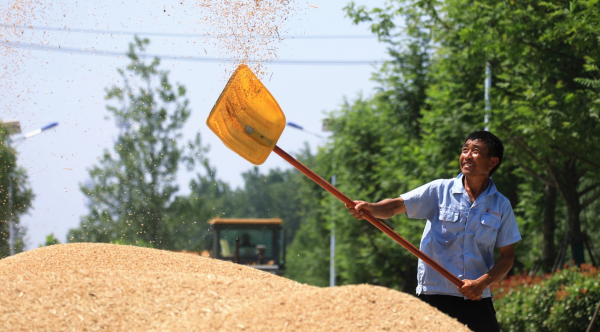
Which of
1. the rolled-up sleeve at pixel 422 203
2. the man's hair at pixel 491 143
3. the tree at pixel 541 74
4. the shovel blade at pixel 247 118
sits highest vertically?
the tree at pixel 541 74

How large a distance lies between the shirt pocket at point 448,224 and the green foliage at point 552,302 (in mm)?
4328

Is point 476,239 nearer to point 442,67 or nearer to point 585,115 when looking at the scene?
point 585,115

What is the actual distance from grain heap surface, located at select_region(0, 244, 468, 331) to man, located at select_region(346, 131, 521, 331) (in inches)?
25.2

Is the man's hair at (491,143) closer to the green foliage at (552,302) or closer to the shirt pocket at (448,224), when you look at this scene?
the shirt pocket at (448,224)

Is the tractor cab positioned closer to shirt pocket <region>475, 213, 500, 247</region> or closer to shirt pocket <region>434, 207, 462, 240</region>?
shirt pocket <region>434, 207, 462, 240</region>

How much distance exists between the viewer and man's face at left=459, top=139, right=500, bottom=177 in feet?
12.4

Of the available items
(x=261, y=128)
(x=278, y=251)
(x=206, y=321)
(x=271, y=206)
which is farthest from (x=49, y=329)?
(x=271, y=206)

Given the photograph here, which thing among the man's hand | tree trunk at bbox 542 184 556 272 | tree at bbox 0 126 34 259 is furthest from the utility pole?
tree at bbox 0 126 34 259

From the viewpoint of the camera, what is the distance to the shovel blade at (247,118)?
4.01 metres

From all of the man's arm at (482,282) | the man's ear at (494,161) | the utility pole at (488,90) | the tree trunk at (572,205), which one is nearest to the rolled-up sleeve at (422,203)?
the man's ear at (494,161)

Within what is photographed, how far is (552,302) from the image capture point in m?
7.81

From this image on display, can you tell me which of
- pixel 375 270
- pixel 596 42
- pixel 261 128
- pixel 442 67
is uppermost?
pixel 442 67

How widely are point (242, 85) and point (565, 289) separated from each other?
18.3ft

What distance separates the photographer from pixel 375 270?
15594 mm
